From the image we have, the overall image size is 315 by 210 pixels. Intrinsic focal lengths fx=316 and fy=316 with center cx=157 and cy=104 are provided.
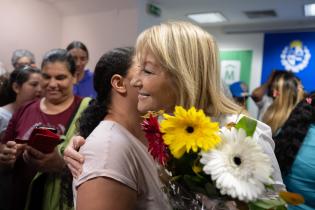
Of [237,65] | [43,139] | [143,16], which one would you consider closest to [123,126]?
[43,139]

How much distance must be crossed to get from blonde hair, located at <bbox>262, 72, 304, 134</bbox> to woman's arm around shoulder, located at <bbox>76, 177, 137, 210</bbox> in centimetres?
162

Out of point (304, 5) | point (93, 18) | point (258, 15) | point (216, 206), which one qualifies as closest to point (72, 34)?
point (93, 18)

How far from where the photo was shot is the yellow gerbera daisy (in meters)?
0.58

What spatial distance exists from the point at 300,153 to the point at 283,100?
0.81 meters

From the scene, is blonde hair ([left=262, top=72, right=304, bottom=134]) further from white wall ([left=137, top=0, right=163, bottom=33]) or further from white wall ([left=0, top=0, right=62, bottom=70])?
white wall ([left=0, top=0, right=62, bottom=70])

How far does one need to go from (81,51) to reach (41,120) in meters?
1.31

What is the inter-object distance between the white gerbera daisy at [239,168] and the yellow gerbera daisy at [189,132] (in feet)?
0.07

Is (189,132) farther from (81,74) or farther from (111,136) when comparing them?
(81,74)

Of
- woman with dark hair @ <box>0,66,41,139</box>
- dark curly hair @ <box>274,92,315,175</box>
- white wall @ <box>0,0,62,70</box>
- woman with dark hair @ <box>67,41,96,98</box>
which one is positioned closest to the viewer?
dark curly hair @ <box>274,92,315,175</box>

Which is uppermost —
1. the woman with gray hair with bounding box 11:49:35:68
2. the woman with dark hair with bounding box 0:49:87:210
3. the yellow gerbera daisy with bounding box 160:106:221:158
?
the woman with gray hair with bounding box 11:49:35:68

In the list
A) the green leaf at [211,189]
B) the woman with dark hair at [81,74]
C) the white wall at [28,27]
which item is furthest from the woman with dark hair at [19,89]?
the white wall at [28,27]

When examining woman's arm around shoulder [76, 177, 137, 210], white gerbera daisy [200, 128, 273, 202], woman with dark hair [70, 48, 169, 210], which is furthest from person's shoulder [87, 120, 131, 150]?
white gerbera daisy [200, 128, 273, 202]

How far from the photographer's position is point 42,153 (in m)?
1.31

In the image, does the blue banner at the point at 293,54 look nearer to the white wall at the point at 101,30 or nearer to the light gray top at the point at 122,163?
the white wall at the point at 101,30
